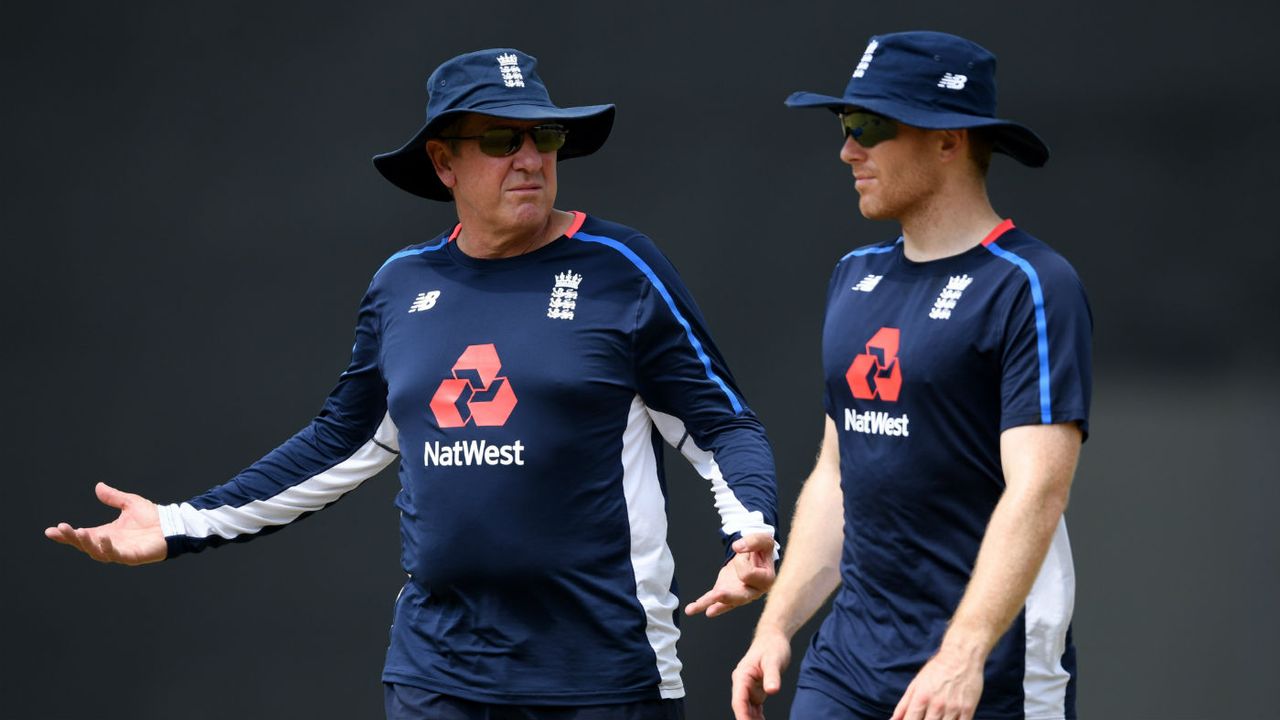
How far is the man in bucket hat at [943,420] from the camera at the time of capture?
9.25 feet

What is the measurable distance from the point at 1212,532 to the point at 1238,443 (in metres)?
0.25

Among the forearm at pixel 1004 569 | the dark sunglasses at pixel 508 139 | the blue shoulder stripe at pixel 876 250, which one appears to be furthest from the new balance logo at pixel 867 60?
the forearm at pixel 1004 569

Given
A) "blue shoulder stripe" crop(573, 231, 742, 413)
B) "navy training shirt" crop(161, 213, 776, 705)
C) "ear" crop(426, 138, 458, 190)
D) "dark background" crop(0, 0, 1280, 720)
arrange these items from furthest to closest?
1. "dark background" crop(0, 0, 1280, 720)
2. "ear" crop(426, 138, 458, 190)
3. "blue shoulder stripe" crop(573, 231, 742, 413)
4. "navy training shirt" crop(161, 213, 776, 705)

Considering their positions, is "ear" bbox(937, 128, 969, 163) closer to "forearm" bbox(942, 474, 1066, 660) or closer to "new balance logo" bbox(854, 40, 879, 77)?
"new balance logo" bbox(854, 40, 879, 77)

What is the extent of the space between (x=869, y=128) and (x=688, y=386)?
64 cm

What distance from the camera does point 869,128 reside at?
3.13 m

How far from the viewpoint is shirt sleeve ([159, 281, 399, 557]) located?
3723 millimetres


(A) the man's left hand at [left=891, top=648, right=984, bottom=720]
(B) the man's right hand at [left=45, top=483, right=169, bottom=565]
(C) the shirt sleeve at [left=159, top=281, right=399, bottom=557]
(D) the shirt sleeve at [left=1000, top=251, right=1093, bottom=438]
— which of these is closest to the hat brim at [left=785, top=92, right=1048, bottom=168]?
(D) the shirt sleeve at [left=1000, top=251, right=1093, bottom=438]

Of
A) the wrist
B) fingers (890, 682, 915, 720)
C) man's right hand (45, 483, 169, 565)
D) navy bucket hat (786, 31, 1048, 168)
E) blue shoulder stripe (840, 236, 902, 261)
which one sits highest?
navy bucket hat (786, 31, 1048, 168)

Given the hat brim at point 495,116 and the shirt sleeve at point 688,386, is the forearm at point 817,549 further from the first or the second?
the hat brim at point 495,116

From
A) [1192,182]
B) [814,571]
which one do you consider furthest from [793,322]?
[814,571]

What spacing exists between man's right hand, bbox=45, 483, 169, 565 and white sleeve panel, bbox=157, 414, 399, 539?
4 centimetres

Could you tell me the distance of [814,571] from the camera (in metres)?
3.38

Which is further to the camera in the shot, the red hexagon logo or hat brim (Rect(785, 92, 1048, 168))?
the red hexagon logo
